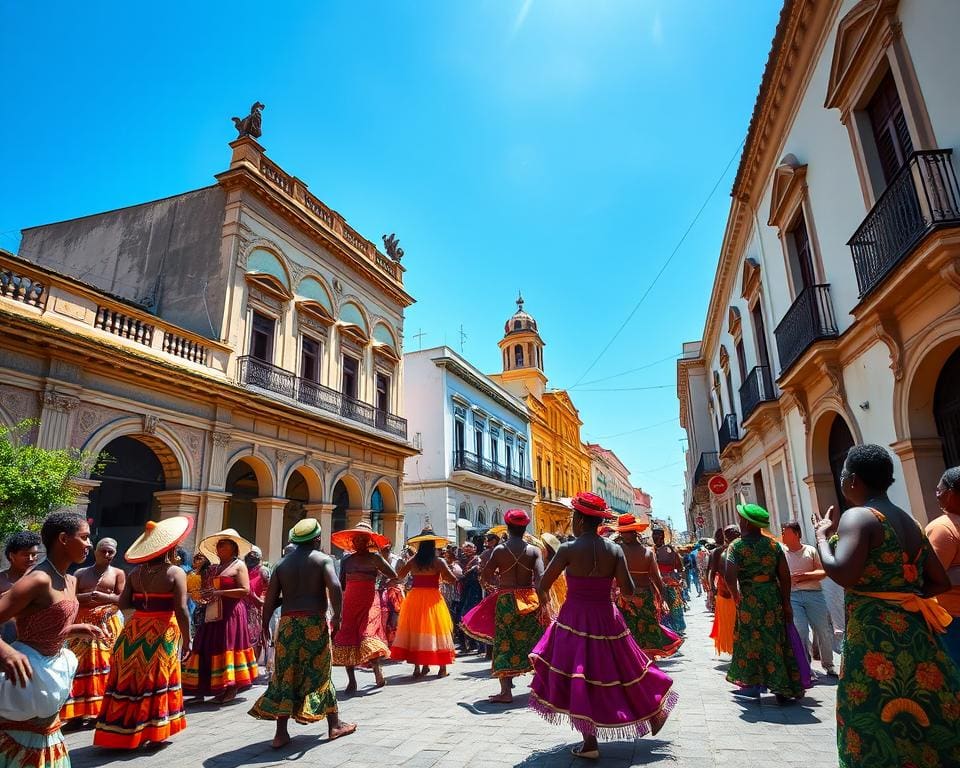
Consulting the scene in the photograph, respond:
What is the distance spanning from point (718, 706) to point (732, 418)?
44.3ft

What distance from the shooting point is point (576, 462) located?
47375 mm

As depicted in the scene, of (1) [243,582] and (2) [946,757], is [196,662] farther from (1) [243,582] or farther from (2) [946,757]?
Answer: (2) [946,757]

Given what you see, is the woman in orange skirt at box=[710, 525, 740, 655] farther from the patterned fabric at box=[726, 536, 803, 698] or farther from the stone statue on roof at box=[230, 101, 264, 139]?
the stone statue on roof at box=[230, 101, 264, 139]

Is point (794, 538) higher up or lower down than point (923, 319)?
lower down

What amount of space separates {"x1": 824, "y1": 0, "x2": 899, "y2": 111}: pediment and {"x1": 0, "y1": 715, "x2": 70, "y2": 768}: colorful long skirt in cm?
947

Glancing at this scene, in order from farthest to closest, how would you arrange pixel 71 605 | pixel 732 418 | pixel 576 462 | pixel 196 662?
pixel 576 462
pixel 732 418
pixel 196 662
pixel 71 605

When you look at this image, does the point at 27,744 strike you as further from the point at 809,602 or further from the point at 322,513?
the point at 322,513

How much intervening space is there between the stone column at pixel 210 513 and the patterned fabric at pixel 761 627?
34.5 feet

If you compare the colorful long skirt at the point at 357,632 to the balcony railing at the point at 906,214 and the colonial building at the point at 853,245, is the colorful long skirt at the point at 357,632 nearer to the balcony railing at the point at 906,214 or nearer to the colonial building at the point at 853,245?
the colonial building at the point at 853,245

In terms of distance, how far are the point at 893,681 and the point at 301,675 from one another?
393 cm

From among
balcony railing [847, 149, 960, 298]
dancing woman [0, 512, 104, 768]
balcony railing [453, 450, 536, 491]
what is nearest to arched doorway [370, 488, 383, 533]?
balcony railing [453, 450, 536, 491]

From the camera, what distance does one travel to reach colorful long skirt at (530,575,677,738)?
416cm

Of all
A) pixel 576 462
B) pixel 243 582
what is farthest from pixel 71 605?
pixel 576 462

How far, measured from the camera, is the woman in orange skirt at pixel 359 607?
6785mm
